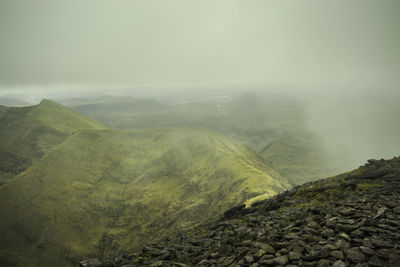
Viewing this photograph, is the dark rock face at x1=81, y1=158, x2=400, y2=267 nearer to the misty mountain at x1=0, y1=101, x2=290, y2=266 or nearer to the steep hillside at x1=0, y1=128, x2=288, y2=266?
the steep hillside at x1=0, y1=128, x2=288, y2=266

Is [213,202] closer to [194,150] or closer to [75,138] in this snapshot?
[194,150]

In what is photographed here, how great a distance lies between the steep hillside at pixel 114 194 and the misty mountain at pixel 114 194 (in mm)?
479

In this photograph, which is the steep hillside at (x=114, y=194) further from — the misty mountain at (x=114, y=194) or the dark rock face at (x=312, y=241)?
the dark rock face at (x=312, y=241)

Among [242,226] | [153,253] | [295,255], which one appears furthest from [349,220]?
[153,253]

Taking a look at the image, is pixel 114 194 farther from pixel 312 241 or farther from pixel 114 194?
pixel 312 241

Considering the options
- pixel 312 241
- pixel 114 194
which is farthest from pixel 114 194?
pixel 312 241

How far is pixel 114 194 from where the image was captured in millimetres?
131875

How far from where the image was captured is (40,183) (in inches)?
5030

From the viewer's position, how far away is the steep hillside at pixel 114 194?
9719 cm

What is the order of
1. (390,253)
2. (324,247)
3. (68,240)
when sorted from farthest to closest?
1. (68,240)
2. (324,247)
3. (390,253)

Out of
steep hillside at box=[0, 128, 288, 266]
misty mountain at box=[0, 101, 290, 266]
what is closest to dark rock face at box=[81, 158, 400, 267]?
steep hillside at box=[0, 128, 288, 266]

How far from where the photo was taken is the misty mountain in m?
96.9

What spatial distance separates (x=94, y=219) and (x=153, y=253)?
118983 millimetres

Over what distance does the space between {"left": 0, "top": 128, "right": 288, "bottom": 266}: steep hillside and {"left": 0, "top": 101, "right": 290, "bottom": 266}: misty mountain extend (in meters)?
0.48
